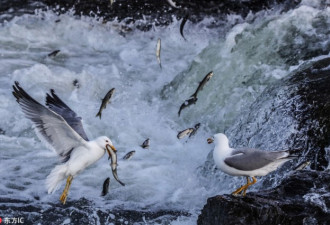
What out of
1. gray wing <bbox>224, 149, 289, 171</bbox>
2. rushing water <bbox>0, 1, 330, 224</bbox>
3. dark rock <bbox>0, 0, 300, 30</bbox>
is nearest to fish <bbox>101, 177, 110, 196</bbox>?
rushing water <bbox>0, 1, 330, 224</bbox>

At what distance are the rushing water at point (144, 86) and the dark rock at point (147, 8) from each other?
29cm

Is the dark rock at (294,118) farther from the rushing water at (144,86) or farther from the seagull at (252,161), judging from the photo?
the seagull at (252,161)

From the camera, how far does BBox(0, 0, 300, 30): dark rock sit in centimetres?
1225

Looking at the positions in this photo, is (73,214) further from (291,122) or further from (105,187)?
(291,122)

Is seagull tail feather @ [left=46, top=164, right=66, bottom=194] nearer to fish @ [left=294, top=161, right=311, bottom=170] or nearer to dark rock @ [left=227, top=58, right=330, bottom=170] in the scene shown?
dark rock @ [left=227, top=58, right=330, bottom=170]

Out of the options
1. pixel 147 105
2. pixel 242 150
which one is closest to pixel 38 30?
pixel 147 105

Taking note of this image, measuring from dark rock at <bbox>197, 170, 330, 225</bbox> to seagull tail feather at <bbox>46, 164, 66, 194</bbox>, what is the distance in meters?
1.54

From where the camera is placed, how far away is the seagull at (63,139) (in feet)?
18.2

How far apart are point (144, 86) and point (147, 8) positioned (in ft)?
10.4

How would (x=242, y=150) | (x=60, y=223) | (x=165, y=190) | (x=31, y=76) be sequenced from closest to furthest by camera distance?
(x=242, y=150), (x=60, y=223), (x=165, y=190), (x=31, y=76)

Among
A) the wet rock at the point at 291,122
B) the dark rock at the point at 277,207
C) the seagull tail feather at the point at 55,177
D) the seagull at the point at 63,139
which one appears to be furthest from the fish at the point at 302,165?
the seagull tail feather at the point at 55,177

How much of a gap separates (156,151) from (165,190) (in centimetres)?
126

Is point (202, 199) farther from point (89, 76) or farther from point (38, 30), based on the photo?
point (38, 30)

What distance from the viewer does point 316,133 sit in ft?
20.4
